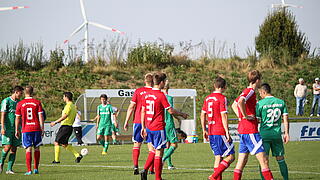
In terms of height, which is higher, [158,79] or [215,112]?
[158,79]

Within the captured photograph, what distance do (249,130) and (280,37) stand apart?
40512mm

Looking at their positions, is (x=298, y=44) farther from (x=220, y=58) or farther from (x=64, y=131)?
(x=64, y=131)

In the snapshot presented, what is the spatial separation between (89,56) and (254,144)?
37715 millimetres

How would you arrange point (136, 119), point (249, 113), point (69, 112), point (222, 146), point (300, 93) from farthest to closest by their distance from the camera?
point (300, 93) → point (69, 112) → point (136, 119) → point (222, 146) → point (249, 113)

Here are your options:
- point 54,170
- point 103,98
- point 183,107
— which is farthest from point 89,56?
point 54,170

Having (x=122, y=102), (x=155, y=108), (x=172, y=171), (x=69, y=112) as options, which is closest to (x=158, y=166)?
(x=155, y=108)

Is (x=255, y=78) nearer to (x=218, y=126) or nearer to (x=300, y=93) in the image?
(x=218, y=126)

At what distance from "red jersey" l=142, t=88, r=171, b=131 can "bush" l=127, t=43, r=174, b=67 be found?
1420 inches

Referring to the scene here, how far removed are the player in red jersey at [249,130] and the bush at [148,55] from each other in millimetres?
37478

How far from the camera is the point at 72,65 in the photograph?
45125 mm

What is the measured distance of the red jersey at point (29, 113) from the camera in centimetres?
1352

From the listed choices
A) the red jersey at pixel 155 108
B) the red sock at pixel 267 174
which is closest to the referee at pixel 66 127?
the red jersey at pixel 155 108

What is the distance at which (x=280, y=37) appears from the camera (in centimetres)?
4872

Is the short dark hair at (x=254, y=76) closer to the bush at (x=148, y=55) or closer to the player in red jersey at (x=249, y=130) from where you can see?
the player in red jersey at (x=249, y=130)
